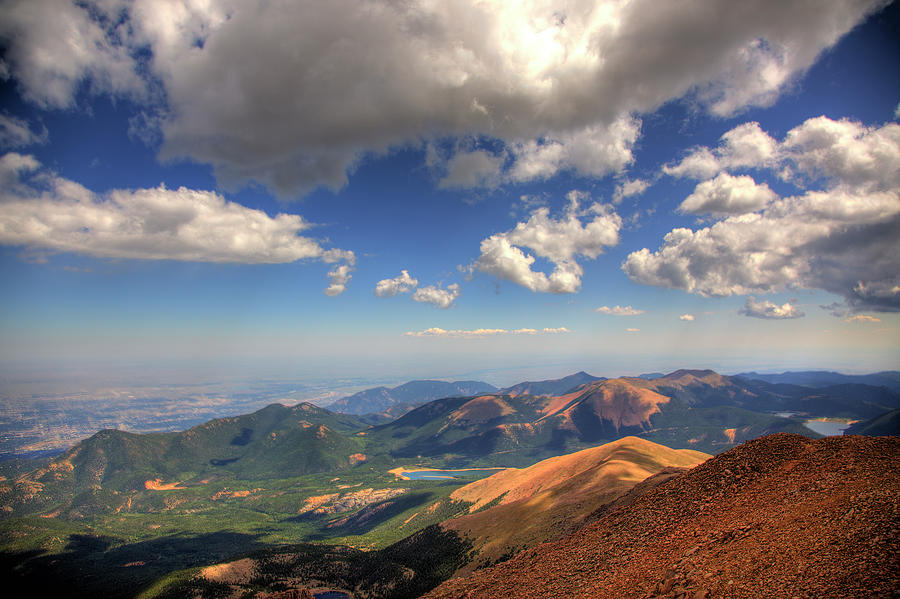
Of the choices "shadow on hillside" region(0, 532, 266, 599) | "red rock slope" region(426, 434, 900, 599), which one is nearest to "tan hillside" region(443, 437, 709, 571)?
"red rock slope" region(426, 434, 900, 599)

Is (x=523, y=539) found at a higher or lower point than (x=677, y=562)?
lower

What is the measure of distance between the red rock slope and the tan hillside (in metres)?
26.2

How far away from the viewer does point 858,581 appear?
64.1 feet

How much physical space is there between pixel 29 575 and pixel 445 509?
18717 cm

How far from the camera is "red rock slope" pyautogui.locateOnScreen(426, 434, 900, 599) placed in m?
22.0

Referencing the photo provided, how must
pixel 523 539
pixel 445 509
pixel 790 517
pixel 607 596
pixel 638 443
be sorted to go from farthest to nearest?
pixel 445 509, pixel 638 443, pixel 523 539, pixel 607 596, pixel 790 517

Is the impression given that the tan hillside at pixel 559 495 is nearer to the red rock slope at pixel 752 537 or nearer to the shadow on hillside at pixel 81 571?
the red rock slope at pixel 752 537

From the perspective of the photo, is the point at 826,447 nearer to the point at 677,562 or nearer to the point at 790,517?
the point at 790,517

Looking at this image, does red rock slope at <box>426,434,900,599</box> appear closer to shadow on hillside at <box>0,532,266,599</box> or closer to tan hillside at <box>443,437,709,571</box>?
tan hillside at <box>443,437,709,571</box>

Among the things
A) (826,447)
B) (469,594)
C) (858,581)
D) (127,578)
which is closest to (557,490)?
(469,594)

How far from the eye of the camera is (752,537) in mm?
28938

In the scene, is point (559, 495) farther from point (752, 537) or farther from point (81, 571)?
point (81, 571)

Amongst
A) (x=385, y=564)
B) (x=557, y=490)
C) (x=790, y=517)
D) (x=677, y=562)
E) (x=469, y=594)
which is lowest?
(x=385, y=564)

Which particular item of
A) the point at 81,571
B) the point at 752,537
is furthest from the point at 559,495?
the point at 81,571
